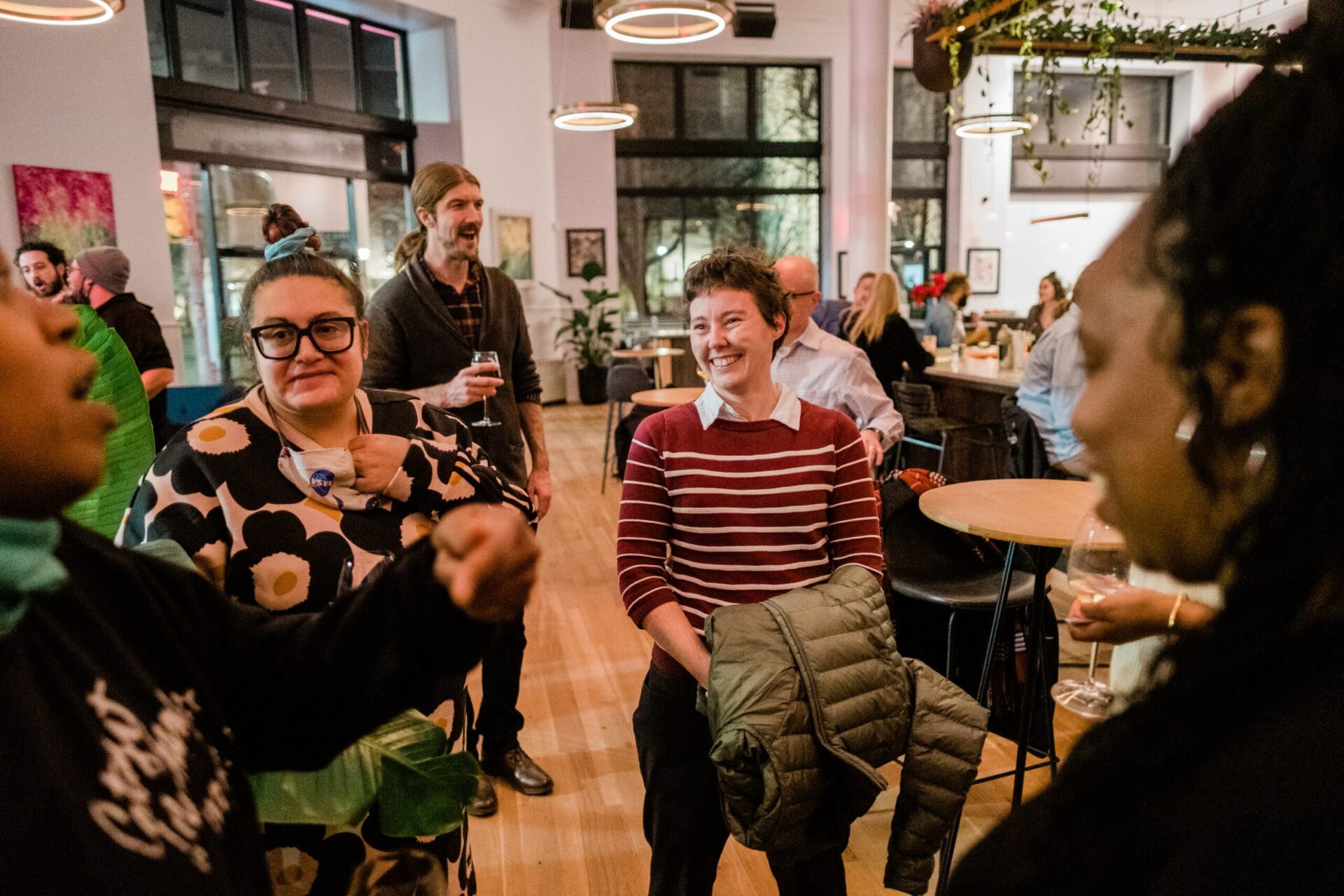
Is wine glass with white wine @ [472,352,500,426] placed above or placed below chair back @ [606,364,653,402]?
above

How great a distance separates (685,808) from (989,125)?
351 inches

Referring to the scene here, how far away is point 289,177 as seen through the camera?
885cm

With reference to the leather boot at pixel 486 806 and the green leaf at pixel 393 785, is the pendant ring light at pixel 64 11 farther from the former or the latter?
the green leaf at pixel 393 785

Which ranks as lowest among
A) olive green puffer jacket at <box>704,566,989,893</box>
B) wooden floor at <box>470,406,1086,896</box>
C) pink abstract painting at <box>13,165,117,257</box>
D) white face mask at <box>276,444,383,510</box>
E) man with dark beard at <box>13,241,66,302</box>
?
wooden floor at <box>470,406,1086,896</box>

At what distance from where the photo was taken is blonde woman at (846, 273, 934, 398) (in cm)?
519

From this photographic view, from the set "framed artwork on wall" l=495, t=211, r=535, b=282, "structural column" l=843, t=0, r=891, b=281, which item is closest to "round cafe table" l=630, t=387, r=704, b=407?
"structural column" l=843, t=0, r=891, b=281

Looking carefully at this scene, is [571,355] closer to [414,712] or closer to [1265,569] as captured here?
[414,712]

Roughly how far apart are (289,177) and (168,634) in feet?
30.3

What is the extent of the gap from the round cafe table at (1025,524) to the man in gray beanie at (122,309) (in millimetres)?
3299

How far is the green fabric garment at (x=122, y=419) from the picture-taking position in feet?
5.96

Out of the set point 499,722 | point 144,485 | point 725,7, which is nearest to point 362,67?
point 725,7

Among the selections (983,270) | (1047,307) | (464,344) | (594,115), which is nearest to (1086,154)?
(983,270)

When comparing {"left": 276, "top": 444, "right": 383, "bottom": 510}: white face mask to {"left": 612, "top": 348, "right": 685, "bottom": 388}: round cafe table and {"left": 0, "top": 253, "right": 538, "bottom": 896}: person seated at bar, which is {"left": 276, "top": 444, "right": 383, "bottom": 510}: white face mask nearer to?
{"left": 0, "top": 253, "right": 538, "bottom": 896}: person seated at bar

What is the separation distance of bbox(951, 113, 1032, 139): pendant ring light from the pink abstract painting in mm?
7519
